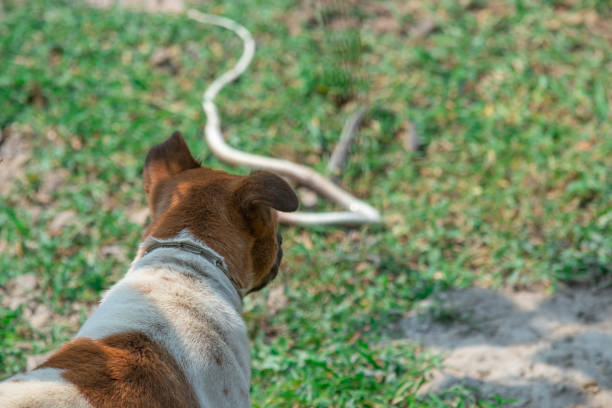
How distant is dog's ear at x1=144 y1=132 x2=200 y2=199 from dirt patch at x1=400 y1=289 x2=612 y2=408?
79.4 inches

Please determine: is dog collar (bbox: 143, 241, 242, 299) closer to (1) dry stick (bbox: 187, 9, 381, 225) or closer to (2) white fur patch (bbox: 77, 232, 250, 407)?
(2) white fur patch (bbox: 77, 232, 250, 407)

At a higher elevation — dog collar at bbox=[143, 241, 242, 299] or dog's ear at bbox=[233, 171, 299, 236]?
dog's ear at bbox=[233, 171, 299, 236]

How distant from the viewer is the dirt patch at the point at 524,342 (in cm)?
381

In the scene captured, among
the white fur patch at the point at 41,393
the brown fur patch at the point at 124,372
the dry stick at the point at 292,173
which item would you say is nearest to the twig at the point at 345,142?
the dry stick at the point at 292,173

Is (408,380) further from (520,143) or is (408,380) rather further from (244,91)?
(244,91)

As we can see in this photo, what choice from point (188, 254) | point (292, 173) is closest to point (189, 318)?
point (188, 254)

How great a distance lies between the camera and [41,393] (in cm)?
207

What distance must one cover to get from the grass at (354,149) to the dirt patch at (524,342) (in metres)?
0.15

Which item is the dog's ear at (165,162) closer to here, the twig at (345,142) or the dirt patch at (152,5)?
the twig at (345,142)

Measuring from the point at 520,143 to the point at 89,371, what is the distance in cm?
486

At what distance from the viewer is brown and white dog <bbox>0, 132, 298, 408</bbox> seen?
2.18 metres

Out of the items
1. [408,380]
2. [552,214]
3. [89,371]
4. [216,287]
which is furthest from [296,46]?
[89,371]

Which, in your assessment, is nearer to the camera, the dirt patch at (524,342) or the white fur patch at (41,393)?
the white fur patch at (41,393)

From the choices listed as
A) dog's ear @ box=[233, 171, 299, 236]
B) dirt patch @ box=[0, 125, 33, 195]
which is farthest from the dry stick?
dog's ear @ box=[233, 171, 299, 236]
